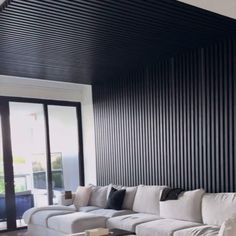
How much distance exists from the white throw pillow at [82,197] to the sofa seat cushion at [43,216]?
0.51 meters

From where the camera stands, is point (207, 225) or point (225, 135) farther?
point (225, 135)

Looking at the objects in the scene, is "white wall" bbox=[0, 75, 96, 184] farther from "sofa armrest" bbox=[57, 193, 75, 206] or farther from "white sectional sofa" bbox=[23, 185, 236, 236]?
"white sectional sofa" bbox=[23, 185, 236, 236]

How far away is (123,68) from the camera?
18.4 feet

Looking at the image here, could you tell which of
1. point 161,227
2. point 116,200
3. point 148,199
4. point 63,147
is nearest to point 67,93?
point 63,147

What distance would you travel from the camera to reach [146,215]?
15.9ft

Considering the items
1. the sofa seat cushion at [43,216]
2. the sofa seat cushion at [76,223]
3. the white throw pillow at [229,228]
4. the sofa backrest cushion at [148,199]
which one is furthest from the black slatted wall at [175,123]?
the white throw pillow at [229,228]

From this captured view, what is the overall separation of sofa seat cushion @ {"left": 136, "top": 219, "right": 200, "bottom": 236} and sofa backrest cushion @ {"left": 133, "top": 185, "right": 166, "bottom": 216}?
541mm

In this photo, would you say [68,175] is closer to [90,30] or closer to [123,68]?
[123,68]

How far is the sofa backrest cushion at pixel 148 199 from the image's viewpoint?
4926mm

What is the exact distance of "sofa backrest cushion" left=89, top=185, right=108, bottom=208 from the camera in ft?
19.0

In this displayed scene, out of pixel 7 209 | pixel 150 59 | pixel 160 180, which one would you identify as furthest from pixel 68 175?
pixel 150 59

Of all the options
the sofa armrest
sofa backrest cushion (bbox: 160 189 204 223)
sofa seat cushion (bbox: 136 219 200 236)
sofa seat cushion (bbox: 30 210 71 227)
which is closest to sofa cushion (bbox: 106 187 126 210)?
sofa seat cushion (bbox: 30 210 71 227)

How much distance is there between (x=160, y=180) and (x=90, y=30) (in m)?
2.70

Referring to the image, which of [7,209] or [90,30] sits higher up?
[90,30]
